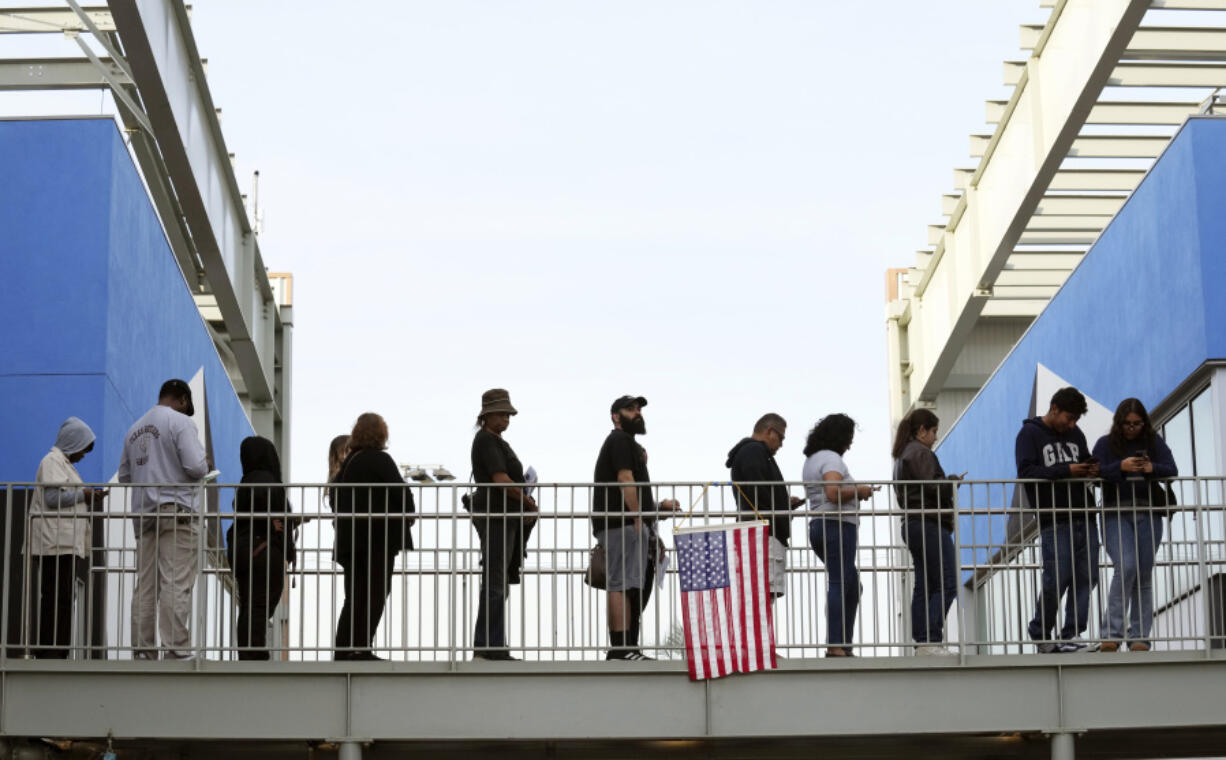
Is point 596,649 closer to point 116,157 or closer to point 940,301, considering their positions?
point 116,157

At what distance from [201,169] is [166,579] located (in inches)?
463

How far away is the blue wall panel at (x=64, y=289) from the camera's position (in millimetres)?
17734

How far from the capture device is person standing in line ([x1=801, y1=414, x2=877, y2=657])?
44.4 feet

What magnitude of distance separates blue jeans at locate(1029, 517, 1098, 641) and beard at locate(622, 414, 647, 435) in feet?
10.4

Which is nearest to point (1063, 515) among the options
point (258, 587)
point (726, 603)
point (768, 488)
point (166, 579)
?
point (768, 488)

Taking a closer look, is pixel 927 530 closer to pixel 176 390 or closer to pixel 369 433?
pixel 369 433

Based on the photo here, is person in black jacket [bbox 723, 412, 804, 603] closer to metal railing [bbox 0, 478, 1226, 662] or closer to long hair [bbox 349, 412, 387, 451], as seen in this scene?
metal railing [bbox 0, 478, 1226, 662]

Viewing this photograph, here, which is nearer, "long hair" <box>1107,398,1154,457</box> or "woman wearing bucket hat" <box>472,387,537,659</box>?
"woman wearing bucket hat" <box>472,387,537,659</box>

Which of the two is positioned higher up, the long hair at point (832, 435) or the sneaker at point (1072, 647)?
the long hair at point (832, 435)

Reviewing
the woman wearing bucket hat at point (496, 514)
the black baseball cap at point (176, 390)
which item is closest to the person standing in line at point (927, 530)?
the woman wearing bucket hat at point (496, 514)

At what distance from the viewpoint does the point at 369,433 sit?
45.2ft

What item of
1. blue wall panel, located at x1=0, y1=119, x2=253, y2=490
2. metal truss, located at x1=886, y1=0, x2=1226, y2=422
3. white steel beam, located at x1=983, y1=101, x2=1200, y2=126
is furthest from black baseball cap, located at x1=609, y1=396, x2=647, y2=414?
white steel beam, located at x1=983, y1=101, x2=1200, y2=126

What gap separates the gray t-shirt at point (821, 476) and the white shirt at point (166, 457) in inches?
183

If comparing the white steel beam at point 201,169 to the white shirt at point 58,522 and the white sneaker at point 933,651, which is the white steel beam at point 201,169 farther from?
the white sneaker at point 933,651
